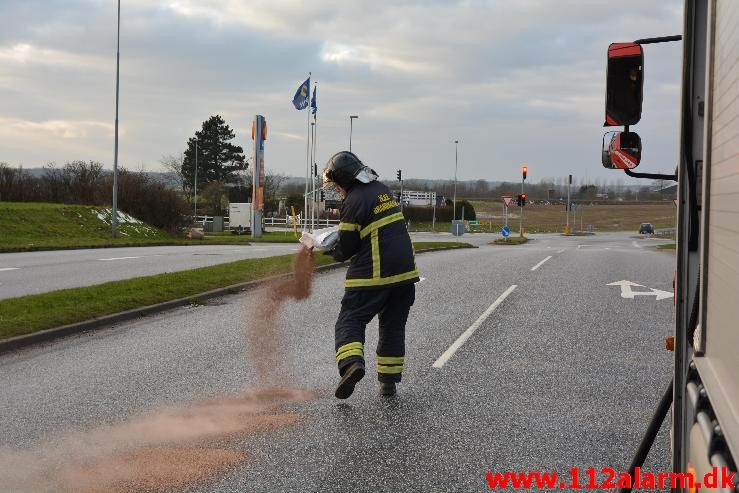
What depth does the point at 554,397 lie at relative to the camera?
5965mm

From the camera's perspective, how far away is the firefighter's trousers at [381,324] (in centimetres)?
541

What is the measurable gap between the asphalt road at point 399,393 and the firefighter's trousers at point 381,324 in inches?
12.0

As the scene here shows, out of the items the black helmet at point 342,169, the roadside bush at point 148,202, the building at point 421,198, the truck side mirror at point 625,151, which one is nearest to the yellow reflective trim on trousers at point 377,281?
the black helmet at point 342,169

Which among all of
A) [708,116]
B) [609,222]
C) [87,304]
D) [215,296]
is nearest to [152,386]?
[87,304]

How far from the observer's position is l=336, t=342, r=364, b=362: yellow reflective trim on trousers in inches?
211

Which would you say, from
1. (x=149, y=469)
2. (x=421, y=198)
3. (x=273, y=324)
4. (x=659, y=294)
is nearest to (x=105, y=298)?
(x=273, y=324)

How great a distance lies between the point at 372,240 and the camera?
218 inches

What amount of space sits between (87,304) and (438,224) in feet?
232

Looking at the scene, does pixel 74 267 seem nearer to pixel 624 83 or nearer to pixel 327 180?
pixel 327 180

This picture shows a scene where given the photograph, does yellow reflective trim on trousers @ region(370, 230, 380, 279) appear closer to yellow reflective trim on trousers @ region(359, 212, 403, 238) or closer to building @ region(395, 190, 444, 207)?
yellow reflective trim on trousers @ region(359, 212, 403, 238)

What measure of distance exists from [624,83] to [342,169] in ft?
8.45

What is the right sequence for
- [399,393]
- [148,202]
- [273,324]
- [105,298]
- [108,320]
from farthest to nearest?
[148,202], [105,298], [108,320], [273,324], [399,393]

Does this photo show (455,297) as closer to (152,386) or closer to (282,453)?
(152,386)

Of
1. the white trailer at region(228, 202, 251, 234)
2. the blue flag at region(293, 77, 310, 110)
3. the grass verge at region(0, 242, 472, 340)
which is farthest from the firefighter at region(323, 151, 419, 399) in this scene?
the white trailer at region(228, 202, 251, 234)
